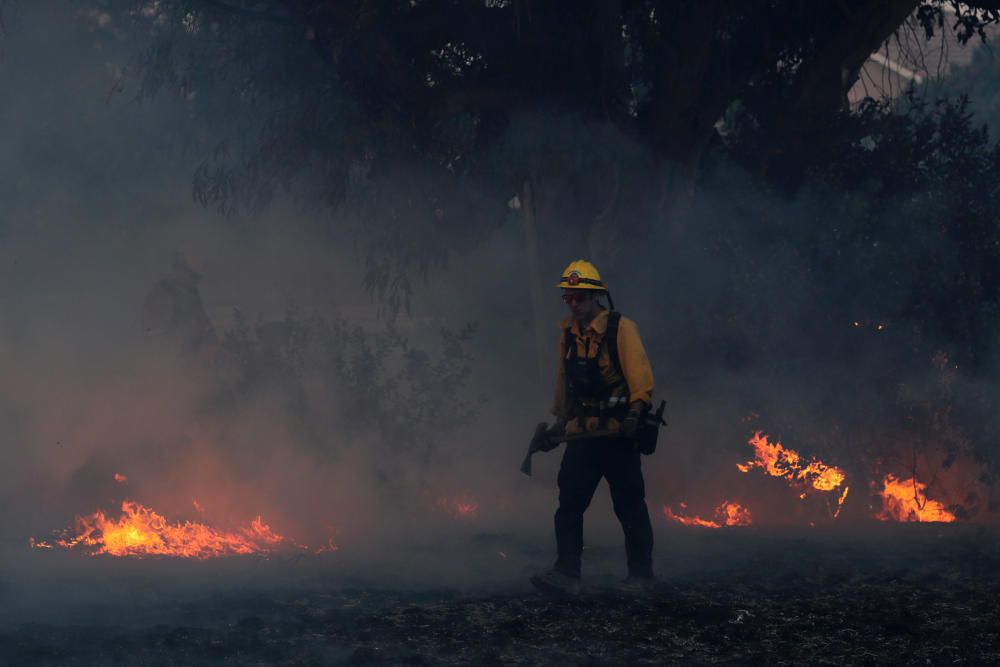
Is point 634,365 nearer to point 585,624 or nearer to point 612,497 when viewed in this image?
point 612,497

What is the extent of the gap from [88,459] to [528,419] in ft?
12.1

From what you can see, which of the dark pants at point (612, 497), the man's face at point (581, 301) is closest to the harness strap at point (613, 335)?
the man's face at point (581, 301)

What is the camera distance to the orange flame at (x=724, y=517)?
399 inches

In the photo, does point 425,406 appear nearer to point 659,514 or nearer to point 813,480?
point 659,514

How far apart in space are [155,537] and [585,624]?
371cm

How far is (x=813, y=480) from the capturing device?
1020 cm

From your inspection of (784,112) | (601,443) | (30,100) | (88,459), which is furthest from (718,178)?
(30,100)

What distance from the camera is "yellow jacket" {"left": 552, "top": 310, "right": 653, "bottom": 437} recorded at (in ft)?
23.3

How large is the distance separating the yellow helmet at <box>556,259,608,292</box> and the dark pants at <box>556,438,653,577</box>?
2.92 feet

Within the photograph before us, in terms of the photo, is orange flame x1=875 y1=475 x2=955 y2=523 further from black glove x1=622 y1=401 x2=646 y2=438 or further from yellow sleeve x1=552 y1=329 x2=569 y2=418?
black glove x1=622 y1=401 x2=646 y2=438

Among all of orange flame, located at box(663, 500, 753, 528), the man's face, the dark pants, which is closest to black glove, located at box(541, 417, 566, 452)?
the dark pants

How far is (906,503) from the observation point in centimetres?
1026

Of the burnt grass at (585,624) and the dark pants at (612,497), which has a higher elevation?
the dark pants at (612,497)

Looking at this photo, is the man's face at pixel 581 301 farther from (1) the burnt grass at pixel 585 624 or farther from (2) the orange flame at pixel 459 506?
(2) the orange flame at pixel 459 506
